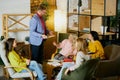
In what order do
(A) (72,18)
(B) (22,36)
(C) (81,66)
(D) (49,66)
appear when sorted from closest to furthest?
(C) (81,66), (D) (49,66), (B) (22,36), (A) (72,18)

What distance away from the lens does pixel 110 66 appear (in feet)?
19.0

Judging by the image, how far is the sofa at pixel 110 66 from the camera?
5695 millimetres

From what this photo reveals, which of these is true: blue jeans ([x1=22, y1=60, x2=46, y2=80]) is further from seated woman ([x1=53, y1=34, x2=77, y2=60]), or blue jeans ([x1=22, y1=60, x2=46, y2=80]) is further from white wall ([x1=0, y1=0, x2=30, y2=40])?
white wall ([x1=0, y1=0, x2=30, y2=40])

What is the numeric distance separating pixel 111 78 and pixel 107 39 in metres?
1.09

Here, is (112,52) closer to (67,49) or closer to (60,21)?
(67,49)

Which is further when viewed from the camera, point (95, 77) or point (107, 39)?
point (107, 39)

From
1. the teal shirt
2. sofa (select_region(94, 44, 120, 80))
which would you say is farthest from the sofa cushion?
the teal shirt

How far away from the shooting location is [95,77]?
19.2 ft

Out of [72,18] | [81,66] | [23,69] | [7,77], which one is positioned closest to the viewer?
[81,66]

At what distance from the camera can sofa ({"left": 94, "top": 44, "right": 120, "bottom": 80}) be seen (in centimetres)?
570

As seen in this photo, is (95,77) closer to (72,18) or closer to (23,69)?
(23,69)

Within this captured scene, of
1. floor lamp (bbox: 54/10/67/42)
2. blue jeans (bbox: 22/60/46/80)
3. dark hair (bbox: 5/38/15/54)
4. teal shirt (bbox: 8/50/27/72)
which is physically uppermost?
floor lamp (bbox: 54/10/67/42)

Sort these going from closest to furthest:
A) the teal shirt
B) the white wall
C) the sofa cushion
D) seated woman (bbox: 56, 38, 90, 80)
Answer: seated woman (bbox: 56, 38, 90, 80)
the teal shirt
the sofa cushion
the white wall

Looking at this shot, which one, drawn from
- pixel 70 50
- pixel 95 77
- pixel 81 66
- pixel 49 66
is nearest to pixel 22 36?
pixel 70 50
